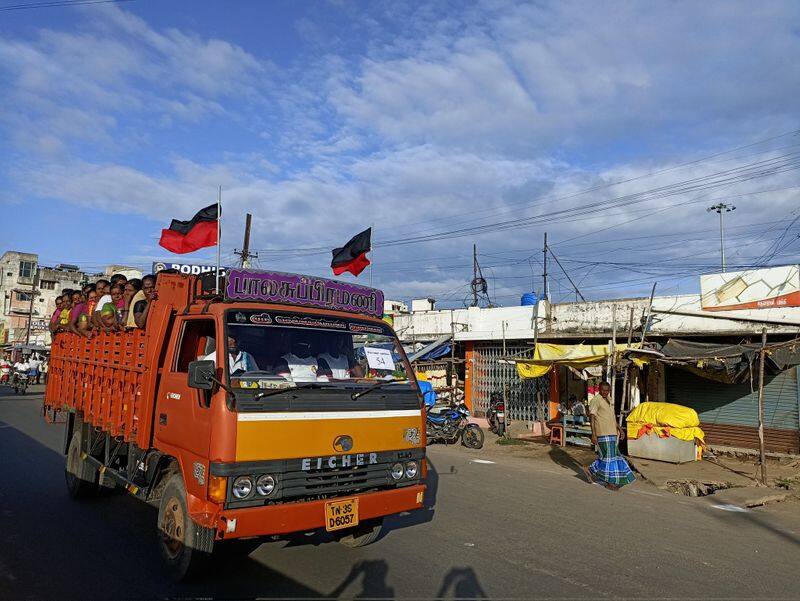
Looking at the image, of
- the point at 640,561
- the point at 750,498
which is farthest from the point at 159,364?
the point at 750,498

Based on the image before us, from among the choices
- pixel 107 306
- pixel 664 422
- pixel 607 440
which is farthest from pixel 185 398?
pixel 664 422

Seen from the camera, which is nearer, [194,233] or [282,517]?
[282,517]

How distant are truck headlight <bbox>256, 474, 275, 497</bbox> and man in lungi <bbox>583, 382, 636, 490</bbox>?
6.21 metres

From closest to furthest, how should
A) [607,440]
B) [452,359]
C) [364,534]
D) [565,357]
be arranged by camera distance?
1. [364,534]
2. [607,440]
3. [565,357]
4. [452,359]

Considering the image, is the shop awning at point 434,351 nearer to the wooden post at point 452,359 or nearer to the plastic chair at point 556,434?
the wooden post at point 452,359

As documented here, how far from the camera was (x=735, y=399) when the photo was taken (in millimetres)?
13211

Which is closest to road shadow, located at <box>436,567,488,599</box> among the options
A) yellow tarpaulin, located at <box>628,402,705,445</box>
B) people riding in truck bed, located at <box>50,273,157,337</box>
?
people riding in truck bed, located at <box>50,273,157,337</box>

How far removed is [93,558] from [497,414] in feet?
37.6

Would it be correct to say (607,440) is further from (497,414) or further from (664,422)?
(497,414)

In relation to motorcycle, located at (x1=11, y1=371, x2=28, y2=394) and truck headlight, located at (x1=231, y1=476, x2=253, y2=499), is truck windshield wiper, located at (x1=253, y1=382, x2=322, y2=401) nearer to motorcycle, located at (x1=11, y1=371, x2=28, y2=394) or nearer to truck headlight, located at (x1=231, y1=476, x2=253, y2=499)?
truck headlight, located at (x1=231, y1=476, x2=253, y2=499)

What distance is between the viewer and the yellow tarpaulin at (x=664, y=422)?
11.2 m

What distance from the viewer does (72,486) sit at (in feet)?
23.5

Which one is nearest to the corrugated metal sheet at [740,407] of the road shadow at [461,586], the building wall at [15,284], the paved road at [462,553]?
the paved road at [462,553]

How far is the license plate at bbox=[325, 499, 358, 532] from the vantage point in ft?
14.2
